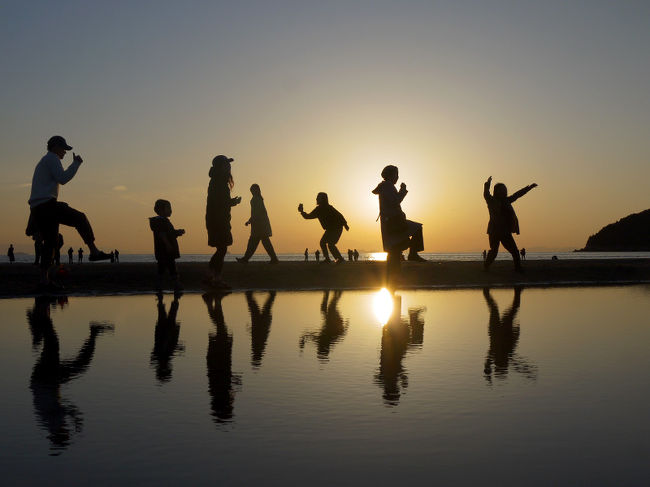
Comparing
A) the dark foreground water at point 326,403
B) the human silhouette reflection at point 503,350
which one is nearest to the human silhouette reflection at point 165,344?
the dark foreground water at point 326,403

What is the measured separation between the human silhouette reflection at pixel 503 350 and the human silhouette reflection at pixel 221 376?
1.87 metres

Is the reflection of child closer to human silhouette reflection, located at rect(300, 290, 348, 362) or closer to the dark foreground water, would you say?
human silhouette reflection, located at rect(300, 290, 348, 362)

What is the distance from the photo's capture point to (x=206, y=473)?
3129 millimetres

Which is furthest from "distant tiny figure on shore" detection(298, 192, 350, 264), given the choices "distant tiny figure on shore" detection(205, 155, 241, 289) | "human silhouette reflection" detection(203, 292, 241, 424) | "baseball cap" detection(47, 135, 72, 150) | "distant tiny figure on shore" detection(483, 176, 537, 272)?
"human silhouette reflection" detection(203, 292, 241, 424)

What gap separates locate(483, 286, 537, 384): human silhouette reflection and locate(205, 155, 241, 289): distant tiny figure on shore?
6.55m

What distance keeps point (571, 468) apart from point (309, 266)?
56.4ft

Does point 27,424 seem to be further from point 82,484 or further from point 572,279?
point 572,279

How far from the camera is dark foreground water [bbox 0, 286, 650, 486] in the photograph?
10.5 feet

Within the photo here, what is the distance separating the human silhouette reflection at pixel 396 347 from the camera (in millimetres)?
5051

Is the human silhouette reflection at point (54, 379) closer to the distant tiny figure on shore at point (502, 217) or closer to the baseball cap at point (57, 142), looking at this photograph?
the baseball cap at point (57, 142)

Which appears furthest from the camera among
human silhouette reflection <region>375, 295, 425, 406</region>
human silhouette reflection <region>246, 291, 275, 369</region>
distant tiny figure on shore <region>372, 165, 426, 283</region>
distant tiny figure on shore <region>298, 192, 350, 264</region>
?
distant tiny figure on shore <region>298, 192, 350, 264</region>

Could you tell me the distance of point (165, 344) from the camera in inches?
295

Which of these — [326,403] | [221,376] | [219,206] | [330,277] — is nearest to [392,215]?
[219,206]

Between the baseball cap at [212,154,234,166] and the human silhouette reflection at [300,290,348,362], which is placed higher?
the baseball cap at [212,154,234,166]
